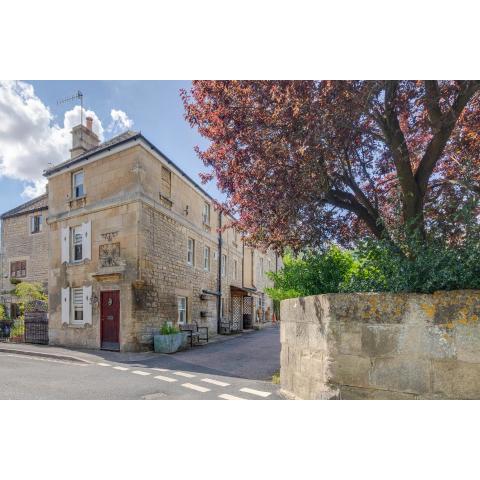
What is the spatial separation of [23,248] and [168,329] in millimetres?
12430

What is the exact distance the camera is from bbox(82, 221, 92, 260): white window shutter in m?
12.4

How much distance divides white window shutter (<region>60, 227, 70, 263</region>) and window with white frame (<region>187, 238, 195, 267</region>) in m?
4.65

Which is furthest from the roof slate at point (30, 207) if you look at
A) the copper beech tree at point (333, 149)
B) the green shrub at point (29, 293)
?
the copper beech tree at point (333, 149)

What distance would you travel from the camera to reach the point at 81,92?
5613mm

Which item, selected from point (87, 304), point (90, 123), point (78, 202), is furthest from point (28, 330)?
point (90, 123)

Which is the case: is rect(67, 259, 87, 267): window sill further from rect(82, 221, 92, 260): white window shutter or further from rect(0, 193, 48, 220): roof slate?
rect(0, 193, 48, 220): roof slate

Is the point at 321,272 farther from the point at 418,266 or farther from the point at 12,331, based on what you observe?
the point at 12,331

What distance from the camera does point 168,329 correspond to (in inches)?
479

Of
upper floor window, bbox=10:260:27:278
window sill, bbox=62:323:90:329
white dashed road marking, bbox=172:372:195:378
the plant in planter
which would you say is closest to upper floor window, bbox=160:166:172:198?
the plant in planter

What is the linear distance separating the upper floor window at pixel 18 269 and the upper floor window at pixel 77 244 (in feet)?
27.3

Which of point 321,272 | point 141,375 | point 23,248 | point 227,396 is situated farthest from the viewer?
point 23,248

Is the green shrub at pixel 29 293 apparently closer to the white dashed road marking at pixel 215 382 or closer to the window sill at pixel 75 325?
the window sill at pixel 75 325

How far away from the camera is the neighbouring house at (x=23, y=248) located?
1877 cm

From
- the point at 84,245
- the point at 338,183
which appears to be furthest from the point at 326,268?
the point at 84,245
